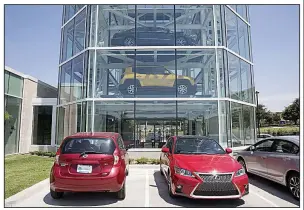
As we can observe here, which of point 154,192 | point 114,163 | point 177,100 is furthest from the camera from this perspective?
point 177,100

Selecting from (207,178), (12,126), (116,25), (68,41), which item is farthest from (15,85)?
(207,178)

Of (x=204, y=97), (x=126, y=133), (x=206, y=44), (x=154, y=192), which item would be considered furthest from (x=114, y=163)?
(x=206, y=44)

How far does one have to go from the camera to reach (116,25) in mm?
14711

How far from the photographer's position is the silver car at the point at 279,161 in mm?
5680

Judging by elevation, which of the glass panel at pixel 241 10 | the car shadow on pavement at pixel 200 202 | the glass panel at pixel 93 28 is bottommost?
the car shadow on pavement at pixel 200 202

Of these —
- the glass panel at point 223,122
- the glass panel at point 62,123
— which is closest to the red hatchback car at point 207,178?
the glass panel at point 223,122

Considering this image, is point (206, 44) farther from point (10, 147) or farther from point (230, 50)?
point (10, 147)

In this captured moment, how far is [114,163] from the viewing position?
5.33m

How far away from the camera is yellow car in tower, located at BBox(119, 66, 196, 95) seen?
1340 centimetres

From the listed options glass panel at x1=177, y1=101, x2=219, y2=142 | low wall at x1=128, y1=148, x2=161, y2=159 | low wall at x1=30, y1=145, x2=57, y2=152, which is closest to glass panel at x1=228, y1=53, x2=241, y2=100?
glass panel at x1=177, y1=101, x2=219, y2=142

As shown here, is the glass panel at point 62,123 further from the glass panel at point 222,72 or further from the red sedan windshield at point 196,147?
the red sedan windshield at point 196,147

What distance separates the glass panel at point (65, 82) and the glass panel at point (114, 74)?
2.58 meters

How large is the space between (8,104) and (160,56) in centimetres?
980

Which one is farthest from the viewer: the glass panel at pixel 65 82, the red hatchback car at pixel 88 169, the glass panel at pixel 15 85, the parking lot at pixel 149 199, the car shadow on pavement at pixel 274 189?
the glass panel at pixel 65 82
